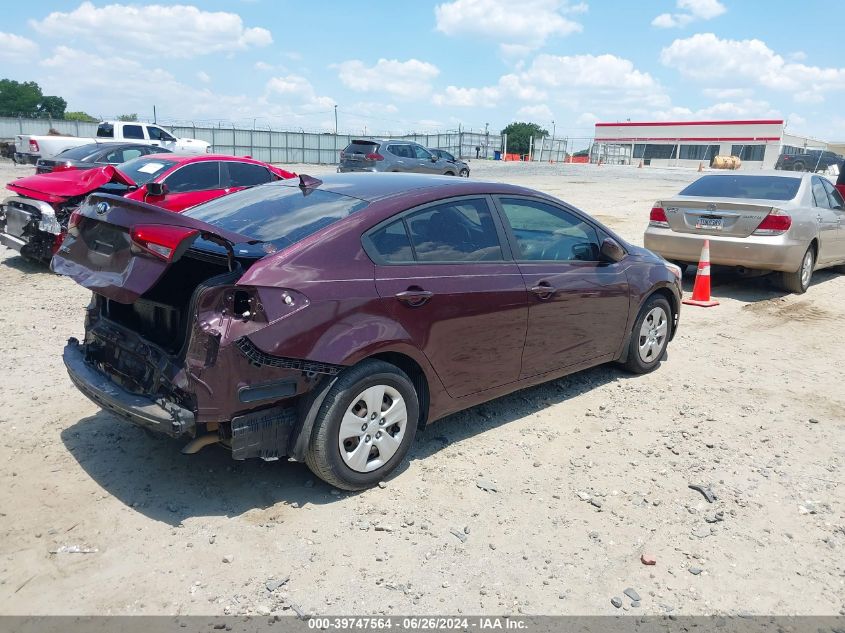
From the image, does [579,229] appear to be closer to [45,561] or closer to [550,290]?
[550,290]

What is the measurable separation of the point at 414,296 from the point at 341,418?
31.5 inches

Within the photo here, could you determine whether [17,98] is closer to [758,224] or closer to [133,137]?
[133,137]

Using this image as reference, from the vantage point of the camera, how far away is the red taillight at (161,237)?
3252 mm

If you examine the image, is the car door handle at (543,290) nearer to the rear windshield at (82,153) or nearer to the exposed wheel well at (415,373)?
the exposed wheel well at (415,373)

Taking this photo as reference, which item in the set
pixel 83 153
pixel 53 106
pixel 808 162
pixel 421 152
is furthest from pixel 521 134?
pixel 83 153

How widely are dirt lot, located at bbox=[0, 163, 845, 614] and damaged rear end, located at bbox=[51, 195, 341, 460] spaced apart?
1.70ft

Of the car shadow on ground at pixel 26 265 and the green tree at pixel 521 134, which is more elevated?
the green tree at pixel 521 134

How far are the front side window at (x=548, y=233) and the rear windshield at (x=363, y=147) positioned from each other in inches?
747

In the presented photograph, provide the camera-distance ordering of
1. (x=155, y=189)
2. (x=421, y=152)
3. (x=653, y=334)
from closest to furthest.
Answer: (x=653, y=334)
(x=155, y=189)
(x=421, y=152)

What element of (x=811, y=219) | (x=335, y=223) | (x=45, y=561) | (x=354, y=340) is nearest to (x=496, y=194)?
(x=335, y=223)

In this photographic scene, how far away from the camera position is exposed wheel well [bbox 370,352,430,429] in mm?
3873

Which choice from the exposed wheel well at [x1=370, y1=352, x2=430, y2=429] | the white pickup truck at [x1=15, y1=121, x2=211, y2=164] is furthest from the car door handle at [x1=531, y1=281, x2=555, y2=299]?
the white pickup truck at [x1=15, y1=121, x2=211, y2=164]

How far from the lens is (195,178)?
9.65 metres

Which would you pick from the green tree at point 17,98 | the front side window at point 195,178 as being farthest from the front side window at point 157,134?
the green tree at point 17,98
